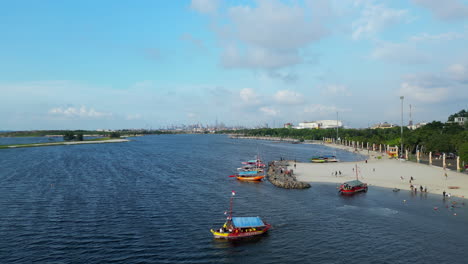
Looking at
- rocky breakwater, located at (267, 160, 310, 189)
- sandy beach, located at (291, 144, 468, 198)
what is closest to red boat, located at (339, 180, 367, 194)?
sandy beach, located at (291, 144, 468, 198)

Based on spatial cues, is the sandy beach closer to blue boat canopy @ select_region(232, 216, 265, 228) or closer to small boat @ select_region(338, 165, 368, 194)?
small boat @ select_region(338, 165, 368, 194)

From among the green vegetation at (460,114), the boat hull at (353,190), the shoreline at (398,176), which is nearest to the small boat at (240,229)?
the boat hull at (353,190)

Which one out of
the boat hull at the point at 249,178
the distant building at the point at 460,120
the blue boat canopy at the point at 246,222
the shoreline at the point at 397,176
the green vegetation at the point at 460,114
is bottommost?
the blue boat canopy at the point at 246,222

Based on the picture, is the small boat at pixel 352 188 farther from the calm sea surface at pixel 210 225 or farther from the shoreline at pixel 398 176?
the shoreline at pixel 398 176

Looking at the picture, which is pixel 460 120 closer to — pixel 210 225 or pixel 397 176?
pixel 397 176

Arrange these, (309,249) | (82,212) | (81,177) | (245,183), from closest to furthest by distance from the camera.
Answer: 1. (309,249)
2. (82,212)
3. (245,183)
4. (81,177)

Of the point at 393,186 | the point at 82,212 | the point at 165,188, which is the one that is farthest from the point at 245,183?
the point at 82,212

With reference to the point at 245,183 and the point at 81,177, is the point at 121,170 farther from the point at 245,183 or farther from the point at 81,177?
Result: the point at 245,183

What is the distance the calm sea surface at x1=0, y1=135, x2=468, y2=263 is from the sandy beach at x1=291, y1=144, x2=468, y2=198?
181 inches

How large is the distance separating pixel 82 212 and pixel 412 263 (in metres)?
35.1

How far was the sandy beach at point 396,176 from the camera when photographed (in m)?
50.8

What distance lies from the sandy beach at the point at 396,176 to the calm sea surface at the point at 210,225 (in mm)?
4589

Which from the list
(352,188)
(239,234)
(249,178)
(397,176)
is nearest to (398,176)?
(397,176)

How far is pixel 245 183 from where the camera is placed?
198 feet
